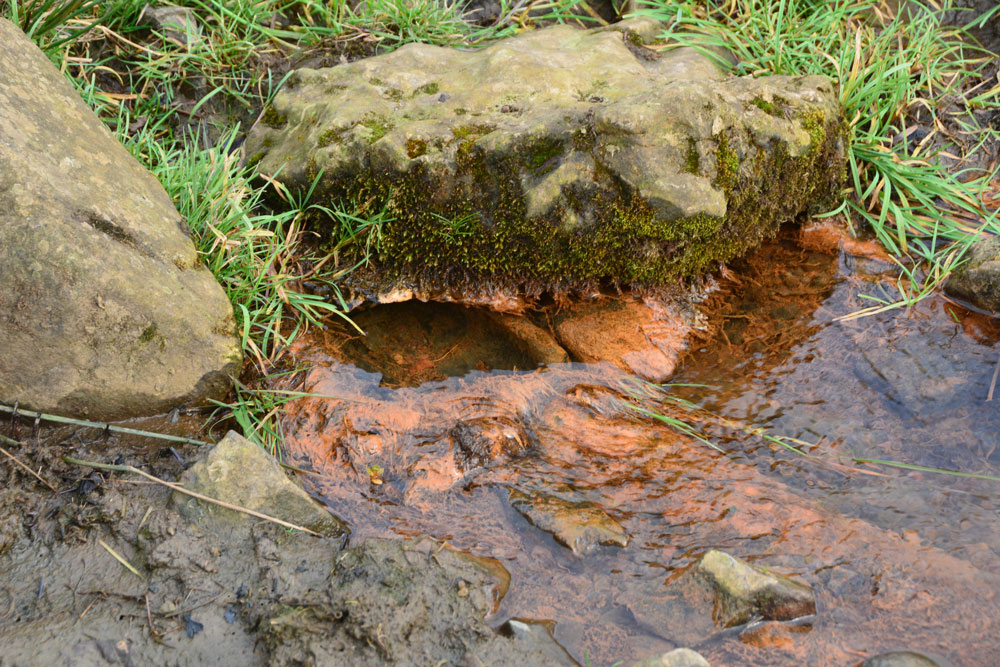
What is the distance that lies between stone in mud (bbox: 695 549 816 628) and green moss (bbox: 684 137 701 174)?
176 centimetres

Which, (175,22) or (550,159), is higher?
(175,22)

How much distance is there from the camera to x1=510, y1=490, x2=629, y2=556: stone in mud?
256cm

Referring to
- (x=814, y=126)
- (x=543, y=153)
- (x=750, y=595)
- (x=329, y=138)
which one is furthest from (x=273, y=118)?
(x=750, y=595)

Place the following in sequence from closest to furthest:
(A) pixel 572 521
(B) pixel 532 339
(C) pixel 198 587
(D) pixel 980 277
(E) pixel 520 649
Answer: (E) pixel 520 649 → (C) pixel 198 587 → (A) pixel 572 521 → (B) pixel 532 339 → (D) pixel 980 277

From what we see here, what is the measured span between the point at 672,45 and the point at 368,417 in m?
2.98

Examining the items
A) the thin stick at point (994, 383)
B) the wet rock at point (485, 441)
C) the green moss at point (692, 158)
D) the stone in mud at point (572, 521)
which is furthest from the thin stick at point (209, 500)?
the thin stick at point (994, 383)

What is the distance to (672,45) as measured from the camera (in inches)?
171

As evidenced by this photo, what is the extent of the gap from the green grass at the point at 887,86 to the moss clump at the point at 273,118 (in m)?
2.34

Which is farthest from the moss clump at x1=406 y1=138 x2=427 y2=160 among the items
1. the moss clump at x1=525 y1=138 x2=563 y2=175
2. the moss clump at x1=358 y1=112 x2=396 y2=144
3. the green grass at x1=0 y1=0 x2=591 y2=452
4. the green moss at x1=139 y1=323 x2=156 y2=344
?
the green moss at x1=139 y1=323 x2=156 y2=344

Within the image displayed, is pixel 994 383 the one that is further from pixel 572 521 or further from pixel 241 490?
pixel 241 490

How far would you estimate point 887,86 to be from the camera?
13.8 ft

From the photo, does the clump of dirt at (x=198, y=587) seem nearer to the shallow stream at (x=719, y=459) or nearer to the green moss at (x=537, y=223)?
the shallow stream at (x=719, y=459)

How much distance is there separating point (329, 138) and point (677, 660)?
2.73 meters

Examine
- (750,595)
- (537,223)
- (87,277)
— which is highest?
(87,277)
